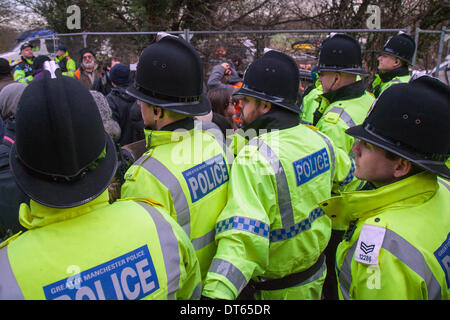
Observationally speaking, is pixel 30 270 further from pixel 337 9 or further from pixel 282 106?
pixel 337 9

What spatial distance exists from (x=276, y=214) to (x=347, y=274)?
607 mm

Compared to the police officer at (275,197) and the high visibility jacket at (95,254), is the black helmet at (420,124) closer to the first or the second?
the police officer at (275,197)

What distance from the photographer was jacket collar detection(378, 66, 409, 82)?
16.1 feet

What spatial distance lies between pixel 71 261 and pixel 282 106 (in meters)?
1.60

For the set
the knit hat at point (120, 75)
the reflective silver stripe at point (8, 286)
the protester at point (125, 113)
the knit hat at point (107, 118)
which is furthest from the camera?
the knit hat at point (120, 75)

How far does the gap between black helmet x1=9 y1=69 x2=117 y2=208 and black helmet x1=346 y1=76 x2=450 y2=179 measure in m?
1.23

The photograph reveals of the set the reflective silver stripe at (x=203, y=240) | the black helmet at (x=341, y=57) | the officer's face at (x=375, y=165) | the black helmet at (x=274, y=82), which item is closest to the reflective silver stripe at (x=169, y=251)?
the reflective silver stripe at (x=203, y=240)

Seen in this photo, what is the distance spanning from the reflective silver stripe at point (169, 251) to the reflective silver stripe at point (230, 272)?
310 millimetres

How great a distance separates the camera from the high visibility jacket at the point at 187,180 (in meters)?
1.83

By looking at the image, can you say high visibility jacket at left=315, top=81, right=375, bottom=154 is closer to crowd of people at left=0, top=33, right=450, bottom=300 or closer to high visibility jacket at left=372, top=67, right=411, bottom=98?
crowd of people at left=0, top=33, right=450, bottom=300
